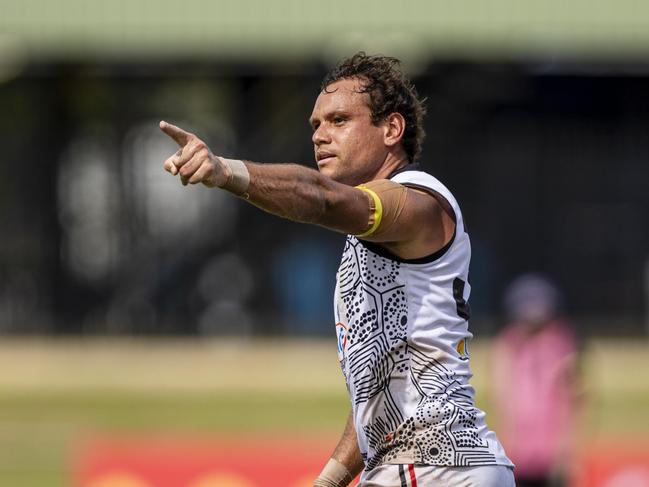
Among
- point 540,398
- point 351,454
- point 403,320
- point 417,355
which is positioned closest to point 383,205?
point 403,320

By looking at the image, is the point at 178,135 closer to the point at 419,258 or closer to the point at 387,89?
the point at 419,258

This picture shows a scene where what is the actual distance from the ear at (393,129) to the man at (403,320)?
0.19 feet

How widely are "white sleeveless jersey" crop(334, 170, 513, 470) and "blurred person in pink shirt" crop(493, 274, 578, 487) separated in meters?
6.09

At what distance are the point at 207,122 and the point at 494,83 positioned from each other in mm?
4958

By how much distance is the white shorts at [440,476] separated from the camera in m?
4.82

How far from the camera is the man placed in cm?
473

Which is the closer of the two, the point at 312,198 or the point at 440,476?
the point at 312,198

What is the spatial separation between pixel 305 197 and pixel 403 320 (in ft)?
2.10

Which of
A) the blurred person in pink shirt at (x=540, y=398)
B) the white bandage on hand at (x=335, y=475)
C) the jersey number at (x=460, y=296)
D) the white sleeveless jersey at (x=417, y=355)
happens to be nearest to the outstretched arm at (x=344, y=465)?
the white bandage on hand at (x=335, y=475)

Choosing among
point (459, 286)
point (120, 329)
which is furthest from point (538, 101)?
point (459, 286)

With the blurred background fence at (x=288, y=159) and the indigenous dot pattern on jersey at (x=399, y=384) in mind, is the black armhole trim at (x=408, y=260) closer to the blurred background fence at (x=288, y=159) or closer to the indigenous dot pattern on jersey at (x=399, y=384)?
the indigenous dot pattern on jersey at (x=399, y=384)

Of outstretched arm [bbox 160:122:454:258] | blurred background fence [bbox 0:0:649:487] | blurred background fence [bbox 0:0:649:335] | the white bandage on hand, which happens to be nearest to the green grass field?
blurred background fence [bbox 0:0:649:487]

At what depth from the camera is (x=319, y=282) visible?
23812 millimetres

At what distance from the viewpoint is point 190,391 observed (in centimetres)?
2114
